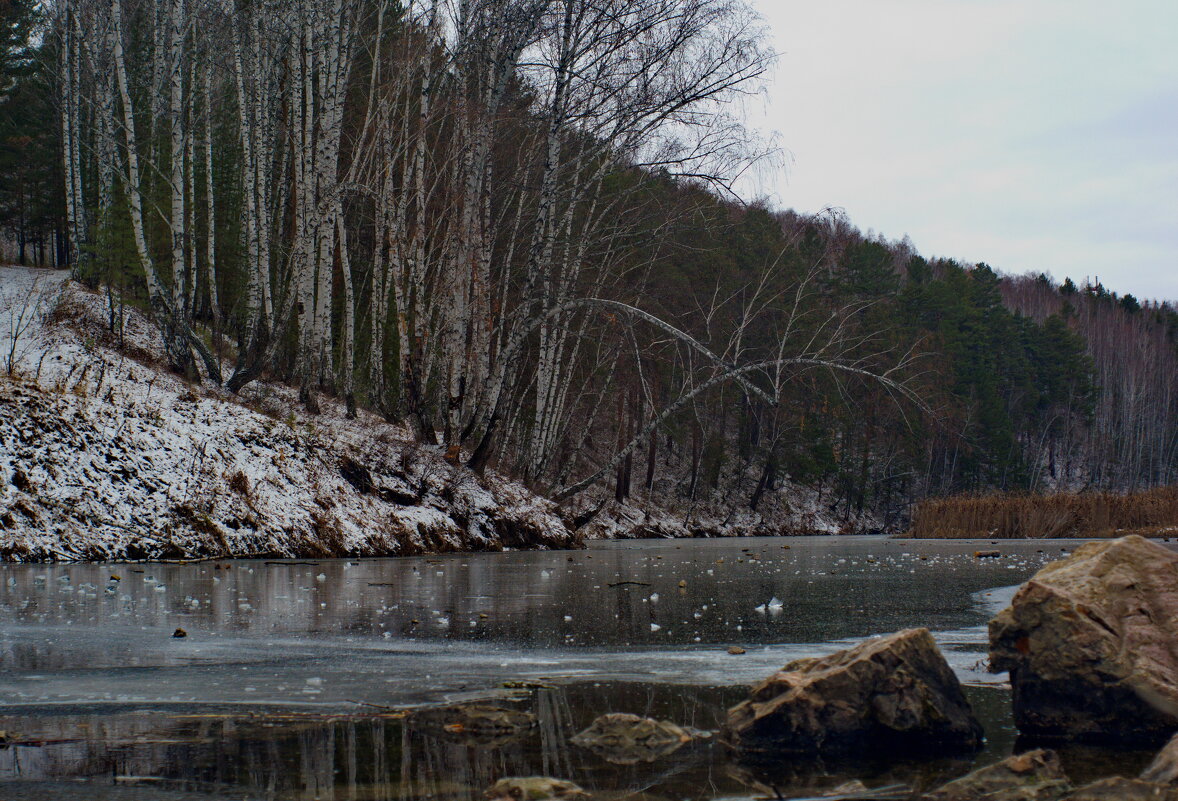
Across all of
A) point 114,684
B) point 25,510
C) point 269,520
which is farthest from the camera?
point 269,520

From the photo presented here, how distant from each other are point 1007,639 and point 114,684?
137 inches

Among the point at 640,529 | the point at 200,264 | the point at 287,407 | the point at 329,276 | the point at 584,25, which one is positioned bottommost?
the point at 640,529

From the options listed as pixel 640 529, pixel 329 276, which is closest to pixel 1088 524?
pixel 640 529

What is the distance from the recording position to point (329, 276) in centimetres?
1664

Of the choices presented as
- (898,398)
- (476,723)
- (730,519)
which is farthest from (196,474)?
(898,398)

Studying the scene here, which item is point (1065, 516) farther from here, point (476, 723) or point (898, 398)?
point (898, 398)

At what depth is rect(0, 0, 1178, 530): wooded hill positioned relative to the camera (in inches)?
649

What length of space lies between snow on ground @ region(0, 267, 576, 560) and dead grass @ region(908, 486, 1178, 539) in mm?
11763

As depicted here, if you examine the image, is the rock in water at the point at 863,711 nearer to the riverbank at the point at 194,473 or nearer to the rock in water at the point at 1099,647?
the rock in water at the point at 1099,647

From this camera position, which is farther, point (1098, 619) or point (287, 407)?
point (287, 407)

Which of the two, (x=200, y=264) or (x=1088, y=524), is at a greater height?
(x=200, y=264)

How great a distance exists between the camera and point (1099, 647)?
3469 mm

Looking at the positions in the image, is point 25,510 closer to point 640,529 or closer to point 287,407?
point 287,407

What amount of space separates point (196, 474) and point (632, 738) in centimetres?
1033
